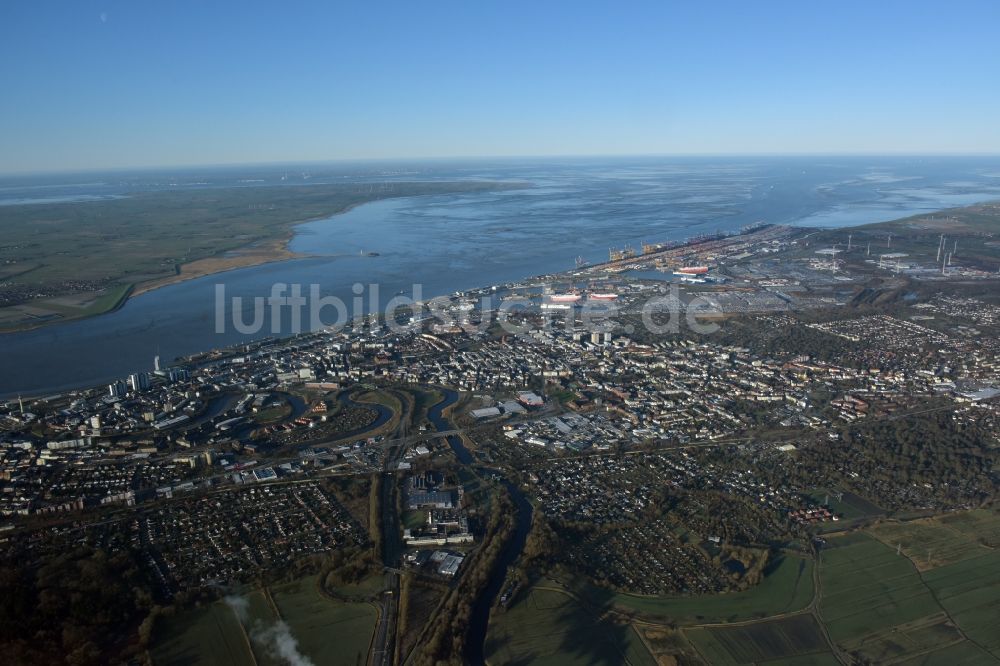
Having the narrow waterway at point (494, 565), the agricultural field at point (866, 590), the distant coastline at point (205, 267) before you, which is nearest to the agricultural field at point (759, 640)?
the agricultural field at point (866, 590)

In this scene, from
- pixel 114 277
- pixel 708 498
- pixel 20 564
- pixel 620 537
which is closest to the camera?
pixel 20 564

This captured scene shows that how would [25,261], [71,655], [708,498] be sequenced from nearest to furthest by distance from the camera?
[71,655] < [708,498] < [25,261]

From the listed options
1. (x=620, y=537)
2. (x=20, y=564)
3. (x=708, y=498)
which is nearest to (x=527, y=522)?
(x=620, y=537)

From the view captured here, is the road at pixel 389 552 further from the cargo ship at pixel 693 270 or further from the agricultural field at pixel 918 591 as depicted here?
the cargo ship at pixel 693 270

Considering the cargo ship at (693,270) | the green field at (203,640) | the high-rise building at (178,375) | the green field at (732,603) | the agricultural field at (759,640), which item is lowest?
the agricultural field at (759,640)

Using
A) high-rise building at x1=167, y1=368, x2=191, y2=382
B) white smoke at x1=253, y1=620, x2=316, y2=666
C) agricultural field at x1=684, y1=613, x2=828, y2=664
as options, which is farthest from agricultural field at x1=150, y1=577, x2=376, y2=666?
high-rise building at x1=167, y1=368, x2=191, y2=382

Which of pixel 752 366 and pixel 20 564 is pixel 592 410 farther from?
pixel 20 564

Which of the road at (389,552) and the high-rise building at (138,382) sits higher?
the high-rise building at (138,382)
